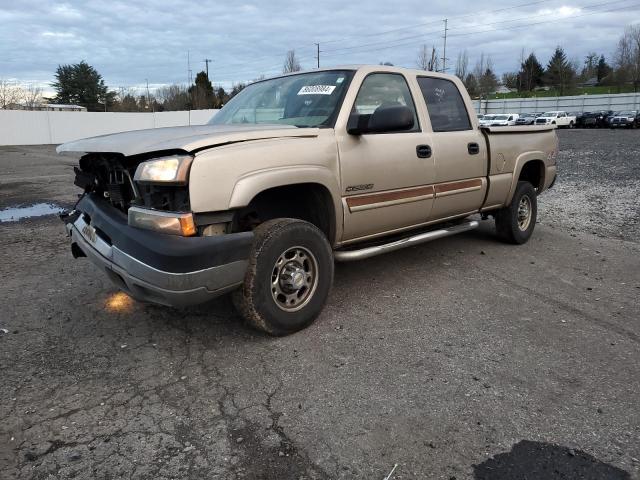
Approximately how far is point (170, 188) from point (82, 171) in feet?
4.57

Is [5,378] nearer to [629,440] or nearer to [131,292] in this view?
[131,292]

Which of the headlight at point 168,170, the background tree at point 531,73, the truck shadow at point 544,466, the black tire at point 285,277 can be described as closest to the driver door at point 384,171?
the black tire at point 285,277

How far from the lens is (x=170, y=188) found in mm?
3041

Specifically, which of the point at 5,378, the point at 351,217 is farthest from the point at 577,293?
the point at 5,378

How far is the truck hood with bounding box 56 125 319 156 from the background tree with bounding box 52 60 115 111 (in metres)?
72.3

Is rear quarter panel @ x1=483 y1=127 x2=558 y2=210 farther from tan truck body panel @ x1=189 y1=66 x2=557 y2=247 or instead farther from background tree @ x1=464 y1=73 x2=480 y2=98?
background tree @ x1=464 y1=73 x2=480 y2=98

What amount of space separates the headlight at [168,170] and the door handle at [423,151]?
2.20 m

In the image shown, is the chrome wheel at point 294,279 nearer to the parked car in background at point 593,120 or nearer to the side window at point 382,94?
the side window at point 382,94

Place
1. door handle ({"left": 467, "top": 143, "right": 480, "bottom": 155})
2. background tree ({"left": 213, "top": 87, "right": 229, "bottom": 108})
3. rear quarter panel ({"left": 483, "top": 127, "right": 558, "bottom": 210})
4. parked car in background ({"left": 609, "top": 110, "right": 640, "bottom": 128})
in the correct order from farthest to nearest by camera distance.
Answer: background tree ({"left": 213, "top": 87, "right": 229, "bottom": 108}) → parked car in background ({"left": 609, "top": 110, "right": 640, "bottom": 128}) → rear quarter panel ({"left": 483, "top": 127, "right": 558, "bottom": 210}) → door handle ({"left": 467, "top": 143, "right": 480, "bottom": 155})

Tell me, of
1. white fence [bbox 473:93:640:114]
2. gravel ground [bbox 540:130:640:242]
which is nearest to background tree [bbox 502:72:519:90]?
white fence [bbox 473:93:640:114]

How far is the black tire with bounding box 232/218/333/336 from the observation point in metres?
3.31

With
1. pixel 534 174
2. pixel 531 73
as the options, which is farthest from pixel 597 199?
pixel 531 73

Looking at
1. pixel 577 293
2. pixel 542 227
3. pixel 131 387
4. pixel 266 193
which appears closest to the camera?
pixel 131 387

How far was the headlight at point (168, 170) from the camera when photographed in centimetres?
292
